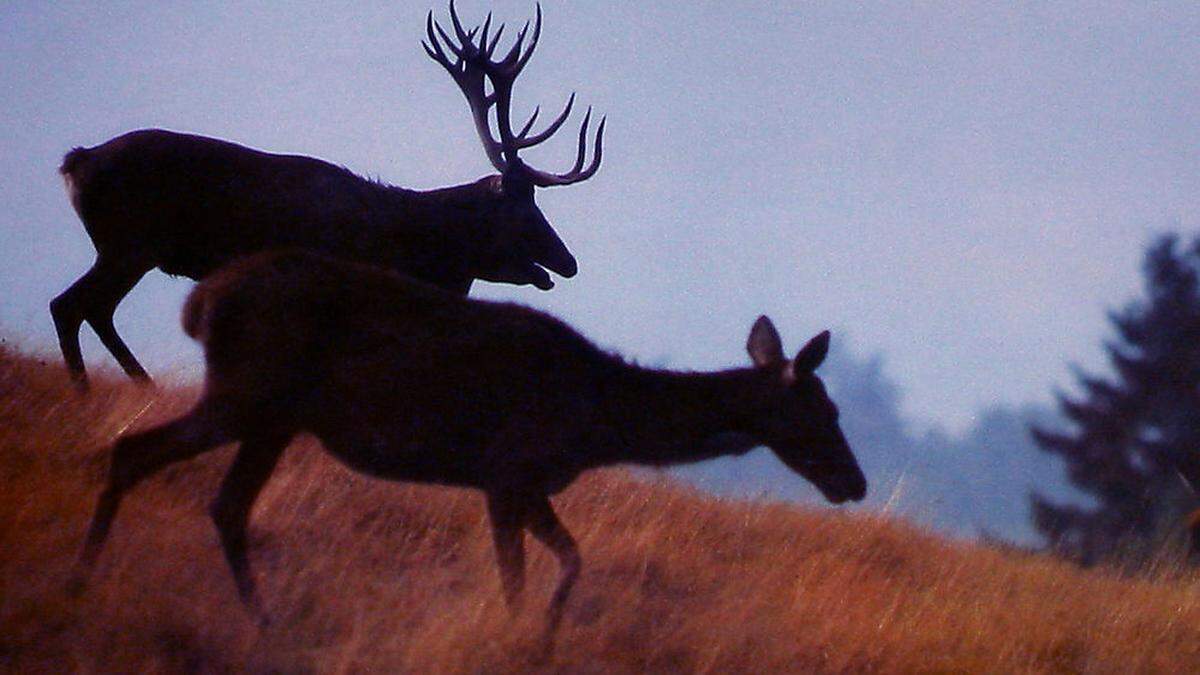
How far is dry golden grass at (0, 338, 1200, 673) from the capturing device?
6.05 meters

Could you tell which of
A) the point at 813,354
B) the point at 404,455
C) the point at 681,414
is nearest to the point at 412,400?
the point at 404,455

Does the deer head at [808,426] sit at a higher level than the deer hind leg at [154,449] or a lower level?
higher

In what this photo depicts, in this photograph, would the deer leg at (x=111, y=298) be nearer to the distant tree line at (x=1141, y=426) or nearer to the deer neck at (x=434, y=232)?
the deer neck at (x=434, y=232)

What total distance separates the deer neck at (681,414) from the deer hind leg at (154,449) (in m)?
1.81

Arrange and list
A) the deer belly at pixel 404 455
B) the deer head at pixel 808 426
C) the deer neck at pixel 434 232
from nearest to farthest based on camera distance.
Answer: the deer belly at pixel 404 455
the deer head at pixel 808 426
the deer neck at pixel 434 232

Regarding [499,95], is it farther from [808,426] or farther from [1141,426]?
[1141,426]

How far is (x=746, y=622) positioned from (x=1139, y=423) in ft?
51.6

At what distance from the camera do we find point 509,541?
262 inches

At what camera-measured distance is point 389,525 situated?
8.00 m

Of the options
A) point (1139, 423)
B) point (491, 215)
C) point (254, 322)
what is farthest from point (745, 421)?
point (1139, 423)

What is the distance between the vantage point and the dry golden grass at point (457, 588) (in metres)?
6.05

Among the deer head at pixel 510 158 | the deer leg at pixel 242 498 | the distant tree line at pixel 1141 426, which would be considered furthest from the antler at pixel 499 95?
the distant tree line at pixel 1141 426

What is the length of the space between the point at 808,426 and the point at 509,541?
1641mm

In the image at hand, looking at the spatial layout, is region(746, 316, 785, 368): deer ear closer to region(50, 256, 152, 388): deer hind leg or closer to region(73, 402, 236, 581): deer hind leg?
region(73, 402, 236, 581): deer hind leg
